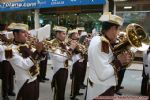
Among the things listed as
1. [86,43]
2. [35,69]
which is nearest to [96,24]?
[86,43]

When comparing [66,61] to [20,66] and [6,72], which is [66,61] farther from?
[20,66]

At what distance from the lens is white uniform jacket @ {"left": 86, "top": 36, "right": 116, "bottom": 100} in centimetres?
355

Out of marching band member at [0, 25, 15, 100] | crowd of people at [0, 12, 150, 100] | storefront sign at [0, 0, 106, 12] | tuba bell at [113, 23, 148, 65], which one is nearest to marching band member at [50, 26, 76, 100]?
crowd of people at [0, 12, 150, 100]

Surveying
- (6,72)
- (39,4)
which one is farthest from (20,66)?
(39,4)

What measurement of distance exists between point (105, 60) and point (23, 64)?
4.79 ft

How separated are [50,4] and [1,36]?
25.1 feet

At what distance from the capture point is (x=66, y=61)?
6559mm

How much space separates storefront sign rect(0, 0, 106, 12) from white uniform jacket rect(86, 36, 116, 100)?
34.7 ft

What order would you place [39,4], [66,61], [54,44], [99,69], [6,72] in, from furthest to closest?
[39,4] → [6,72] → [54,44] → [66,61] → [99,69]

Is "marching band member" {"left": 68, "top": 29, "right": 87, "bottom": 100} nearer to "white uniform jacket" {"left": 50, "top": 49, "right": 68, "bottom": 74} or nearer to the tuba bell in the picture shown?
"white uniform jacket" {"left": 50, "top": 49, "right": 68, "bottom": 74}

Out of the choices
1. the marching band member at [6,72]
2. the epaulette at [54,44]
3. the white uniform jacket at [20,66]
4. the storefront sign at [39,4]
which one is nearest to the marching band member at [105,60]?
the white uniform jacket at [20,66]

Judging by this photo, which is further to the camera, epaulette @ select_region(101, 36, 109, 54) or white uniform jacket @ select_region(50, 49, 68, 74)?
white uniform jacket @ select_region(50, 49, 68, 74)

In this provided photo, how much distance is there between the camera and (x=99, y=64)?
356 cm

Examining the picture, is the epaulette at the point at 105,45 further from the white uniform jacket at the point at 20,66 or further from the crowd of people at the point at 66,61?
the white uniform jacket at the point at 20,66
